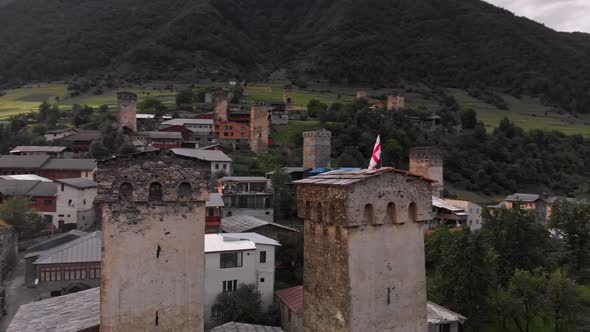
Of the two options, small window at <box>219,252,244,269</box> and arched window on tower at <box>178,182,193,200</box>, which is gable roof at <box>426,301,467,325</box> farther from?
arched window on tower at <box>178,182,193,200</box>

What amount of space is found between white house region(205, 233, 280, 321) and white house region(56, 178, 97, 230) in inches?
825

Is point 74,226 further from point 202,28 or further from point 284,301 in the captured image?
point 202,28

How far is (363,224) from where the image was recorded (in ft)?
43.2

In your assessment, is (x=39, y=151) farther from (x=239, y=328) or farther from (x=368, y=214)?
(x=368, y=214)

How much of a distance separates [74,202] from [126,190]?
3826cm

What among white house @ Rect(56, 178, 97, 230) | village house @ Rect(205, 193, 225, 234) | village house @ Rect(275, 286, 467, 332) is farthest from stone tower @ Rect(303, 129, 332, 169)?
village house @ Rect(275, 286, 467, 332)

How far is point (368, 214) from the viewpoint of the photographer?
13.4 meters

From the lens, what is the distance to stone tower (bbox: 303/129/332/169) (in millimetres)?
70688

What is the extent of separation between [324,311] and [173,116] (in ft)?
262

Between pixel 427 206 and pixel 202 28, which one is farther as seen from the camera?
pixel 202 28

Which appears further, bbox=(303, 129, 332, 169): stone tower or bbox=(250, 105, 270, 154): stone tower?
bbox=(250, 105, 270, 154): stone tower

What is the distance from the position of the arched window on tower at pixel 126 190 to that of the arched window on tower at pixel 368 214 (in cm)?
704

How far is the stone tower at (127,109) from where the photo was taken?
75.2 meters

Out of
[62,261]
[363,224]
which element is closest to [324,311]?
[363,224]
